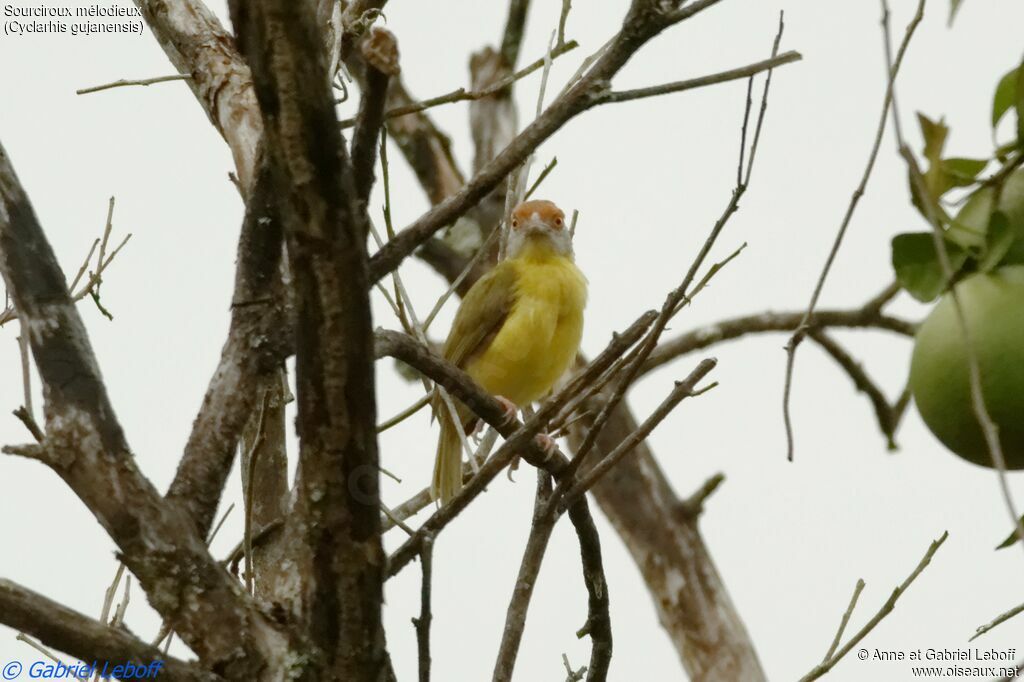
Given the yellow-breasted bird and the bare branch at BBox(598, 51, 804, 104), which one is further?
the yellow-breasted bird

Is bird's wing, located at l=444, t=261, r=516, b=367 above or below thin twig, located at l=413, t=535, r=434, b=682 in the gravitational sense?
above

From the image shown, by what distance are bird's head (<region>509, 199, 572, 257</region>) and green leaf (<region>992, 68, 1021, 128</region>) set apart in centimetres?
388

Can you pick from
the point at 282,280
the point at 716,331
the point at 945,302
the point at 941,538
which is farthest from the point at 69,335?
the point at 716,331

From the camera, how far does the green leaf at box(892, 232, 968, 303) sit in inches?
66.3

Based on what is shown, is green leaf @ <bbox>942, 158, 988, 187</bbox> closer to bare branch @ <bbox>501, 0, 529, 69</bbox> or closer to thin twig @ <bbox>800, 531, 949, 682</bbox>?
thin twig @ <bbox>800, 531, 949, 682</bbox>

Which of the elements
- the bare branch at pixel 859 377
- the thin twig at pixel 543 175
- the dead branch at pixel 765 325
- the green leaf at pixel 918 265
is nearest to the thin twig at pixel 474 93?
the thin twig at pixel 543 175

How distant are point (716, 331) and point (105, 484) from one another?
5.62m

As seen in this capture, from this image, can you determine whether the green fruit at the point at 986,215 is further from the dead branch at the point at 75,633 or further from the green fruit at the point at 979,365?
the dead branch at the point at 75,633

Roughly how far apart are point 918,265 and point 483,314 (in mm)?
3563

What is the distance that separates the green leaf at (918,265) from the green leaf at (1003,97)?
0.20m

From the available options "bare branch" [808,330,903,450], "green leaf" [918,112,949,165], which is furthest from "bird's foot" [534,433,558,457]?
"bare branch" [808,330,903,450]

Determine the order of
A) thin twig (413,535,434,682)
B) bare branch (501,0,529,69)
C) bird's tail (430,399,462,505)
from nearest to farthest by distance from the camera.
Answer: thin twig (413,535,434,682), bird's tail (430,399,462,505), bare branch (501,0,529,69)

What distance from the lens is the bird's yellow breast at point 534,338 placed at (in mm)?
5094

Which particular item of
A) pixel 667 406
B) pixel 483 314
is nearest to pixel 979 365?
pixel 667 406
